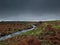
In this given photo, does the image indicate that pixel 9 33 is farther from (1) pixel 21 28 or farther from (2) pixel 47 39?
(2) pixel 47 39

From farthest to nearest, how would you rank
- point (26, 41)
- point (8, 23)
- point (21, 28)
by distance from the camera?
point (8, 23) → point (21, 28) → point (26, 41)

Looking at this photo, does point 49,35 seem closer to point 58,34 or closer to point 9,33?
point 58,34

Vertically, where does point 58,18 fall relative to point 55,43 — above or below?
above

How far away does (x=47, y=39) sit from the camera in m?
4.42

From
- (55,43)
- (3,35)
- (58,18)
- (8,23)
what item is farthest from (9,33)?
(55,43)

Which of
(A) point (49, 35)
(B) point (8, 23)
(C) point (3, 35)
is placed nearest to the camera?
(A) point (49, 35)

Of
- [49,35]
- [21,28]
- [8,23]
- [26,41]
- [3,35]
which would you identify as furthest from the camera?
[8,23]

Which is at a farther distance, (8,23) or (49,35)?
(8,23)

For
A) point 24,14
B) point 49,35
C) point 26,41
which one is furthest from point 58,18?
point 26,41

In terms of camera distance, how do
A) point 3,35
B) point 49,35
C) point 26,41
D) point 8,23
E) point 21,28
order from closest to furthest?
point 26,41, point 49,35, point 3,35, point 21,28, point 8,23

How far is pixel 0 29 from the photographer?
619 centimetres

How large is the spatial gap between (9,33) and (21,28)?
0.52 m

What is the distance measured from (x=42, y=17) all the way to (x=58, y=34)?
2082 millimetres

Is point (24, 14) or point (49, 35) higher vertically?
point (24, 14)
